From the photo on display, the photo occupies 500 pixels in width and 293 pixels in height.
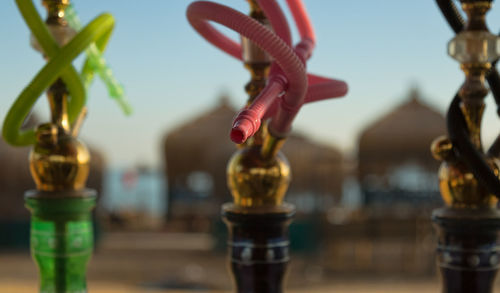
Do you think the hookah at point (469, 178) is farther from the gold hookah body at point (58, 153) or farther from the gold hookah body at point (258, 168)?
the gold hookah body at point (58, 153)

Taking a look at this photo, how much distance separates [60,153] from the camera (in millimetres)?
778

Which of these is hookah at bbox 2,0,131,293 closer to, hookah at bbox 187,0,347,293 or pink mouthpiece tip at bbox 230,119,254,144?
hookah at bbox 187,0,347,293

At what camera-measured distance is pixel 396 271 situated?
5.54m

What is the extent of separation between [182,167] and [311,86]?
28.6 feet

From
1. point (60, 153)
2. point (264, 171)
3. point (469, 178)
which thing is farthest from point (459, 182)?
point (60, 153)

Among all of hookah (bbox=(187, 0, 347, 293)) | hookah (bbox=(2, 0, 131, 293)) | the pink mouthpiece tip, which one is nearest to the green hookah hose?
hookah (bbox=(2, 0, 131, 293))

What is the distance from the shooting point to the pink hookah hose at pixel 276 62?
0.60m

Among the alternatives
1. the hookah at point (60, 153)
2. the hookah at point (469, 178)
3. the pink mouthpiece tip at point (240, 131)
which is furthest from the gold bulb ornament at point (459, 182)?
the hookah at point (60, 153)

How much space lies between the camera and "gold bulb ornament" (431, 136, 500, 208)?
707 millimetres

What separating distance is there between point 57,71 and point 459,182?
452mm

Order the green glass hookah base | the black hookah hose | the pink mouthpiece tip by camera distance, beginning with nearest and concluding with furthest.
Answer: the pink mouthpiece tip
the black hookah hose
the green glass hookah base

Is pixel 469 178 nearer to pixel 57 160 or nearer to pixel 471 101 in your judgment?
pixel 471 101

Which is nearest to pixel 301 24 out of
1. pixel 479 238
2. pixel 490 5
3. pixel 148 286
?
pixel 490 5

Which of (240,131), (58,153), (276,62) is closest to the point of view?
(240,131)
